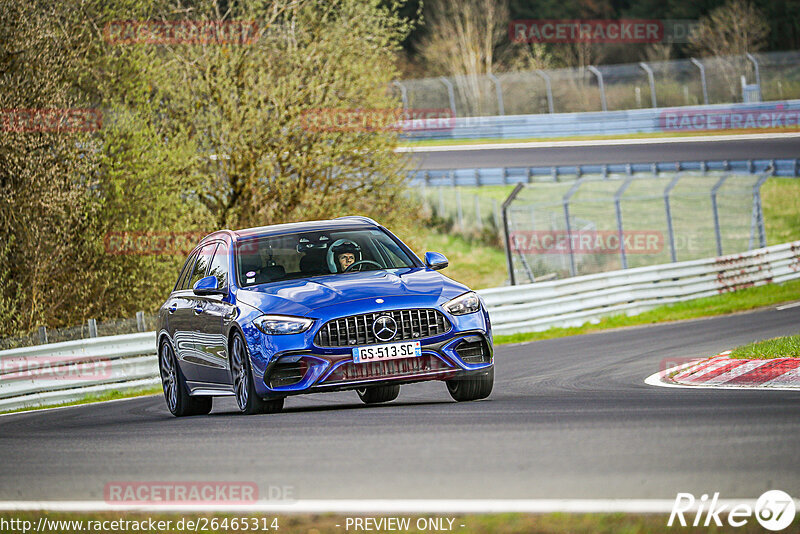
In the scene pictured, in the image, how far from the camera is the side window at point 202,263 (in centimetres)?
1180

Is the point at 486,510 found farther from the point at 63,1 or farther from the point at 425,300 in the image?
the point at 63,1

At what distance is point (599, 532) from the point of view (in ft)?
16.4

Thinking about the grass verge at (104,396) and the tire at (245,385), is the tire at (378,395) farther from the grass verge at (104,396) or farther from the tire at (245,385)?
the grass verge at (104,396)

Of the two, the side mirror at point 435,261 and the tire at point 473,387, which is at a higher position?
the side mirror at point 435,261

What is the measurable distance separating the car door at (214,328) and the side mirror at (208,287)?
0.05 meters

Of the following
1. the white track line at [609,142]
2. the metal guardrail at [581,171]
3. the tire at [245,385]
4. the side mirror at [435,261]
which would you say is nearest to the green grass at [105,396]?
the tire at [245,385]

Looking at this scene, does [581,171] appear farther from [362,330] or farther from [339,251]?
[362,330]

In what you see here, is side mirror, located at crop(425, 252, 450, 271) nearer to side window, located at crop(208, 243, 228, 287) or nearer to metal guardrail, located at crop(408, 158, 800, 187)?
side window, located at crop(208, 243, 228, 287)

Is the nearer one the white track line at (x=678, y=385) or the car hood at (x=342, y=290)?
the car hood at (x=342, y=290)

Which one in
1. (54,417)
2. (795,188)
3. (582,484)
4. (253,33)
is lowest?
(795,188)

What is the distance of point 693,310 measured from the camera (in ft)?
82.5

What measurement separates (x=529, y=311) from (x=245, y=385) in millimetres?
13456

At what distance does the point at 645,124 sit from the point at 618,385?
38.1 metres

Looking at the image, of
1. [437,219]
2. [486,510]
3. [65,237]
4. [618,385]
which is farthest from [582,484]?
[437,219]
